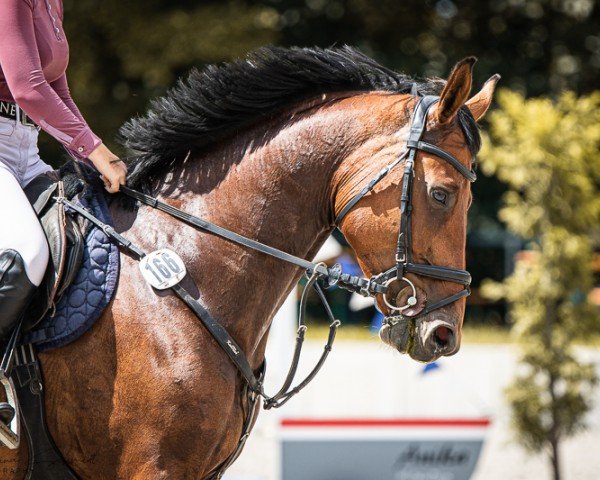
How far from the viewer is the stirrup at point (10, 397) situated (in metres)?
2.82

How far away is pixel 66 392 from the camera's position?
2938 millimetres

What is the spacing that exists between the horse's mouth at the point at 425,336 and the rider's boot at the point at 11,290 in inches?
46.4

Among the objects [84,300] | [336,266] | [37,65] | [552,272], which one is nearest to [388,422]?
[552,272]

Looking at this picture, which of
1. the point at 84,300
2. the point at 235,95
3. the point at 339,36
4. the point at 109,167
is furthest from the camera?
the point at 339,36

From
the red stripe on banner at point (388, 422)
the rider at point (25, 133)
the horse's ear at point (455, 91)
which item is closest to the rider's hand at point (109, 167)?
Answer: the rider at point (25, 133)

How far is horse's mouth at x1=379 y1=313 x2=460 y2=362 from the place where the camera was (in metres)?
2.98

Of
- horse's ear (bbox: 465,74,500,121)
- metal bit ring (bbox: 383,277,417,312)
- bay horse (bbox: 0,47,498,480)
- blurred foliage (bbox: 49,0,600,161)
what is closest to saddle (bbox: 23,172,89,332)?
bay horse (bbox: 0,47,498,480)

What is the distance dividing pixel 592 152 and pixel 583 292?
46.9 inches

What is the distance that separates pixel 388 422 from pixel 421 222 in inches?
136

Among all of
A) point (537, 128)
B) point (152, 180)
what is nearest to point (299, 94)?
point (152, 180)

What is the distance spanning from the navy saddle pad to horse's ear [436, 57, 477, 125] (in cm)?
118

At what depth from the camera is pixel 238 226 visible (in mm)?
3160

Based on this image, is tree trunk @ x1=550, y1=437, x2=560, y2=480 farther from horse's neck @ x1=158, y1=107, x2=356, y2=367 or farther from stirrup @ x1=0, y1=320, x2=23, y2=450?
stirrup @ x1=0, y1=320, x2=23, y2=450

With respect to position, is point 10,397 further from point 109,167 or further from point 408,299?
point 408,299
